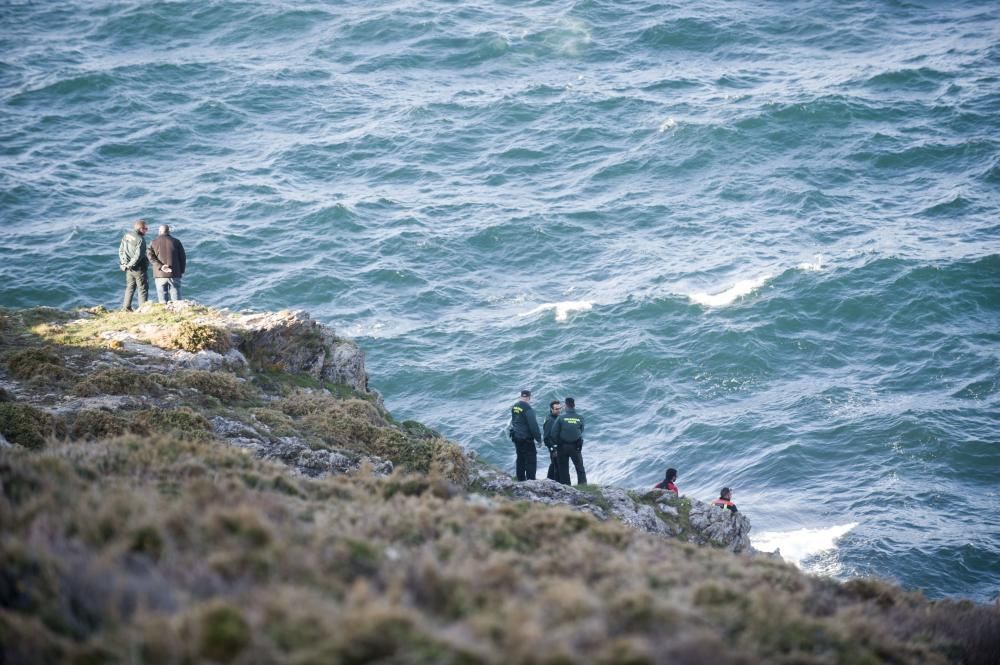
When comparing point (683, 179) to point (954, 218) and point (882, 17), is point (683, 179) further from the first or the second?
point (882, 17)

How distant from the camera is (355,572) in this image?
9328 mm

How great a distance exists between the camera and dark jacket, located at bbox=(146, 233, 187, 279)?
78.2ft

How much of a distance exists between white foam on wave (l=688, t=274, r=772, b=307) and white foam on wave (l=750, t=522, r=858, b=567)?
14765 millimetres

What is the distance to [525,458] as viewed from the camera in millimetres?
21641

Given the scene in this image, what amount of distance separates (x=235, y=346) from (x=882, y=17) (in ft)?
204

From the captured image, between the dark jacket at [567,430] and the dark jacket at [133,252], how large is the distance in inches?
455

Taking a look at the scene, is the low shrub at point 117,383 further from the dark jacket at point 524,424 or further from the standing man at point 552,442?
the standing man at point 552,442

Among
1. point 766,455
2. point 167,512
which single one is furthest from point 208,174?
point 167,512

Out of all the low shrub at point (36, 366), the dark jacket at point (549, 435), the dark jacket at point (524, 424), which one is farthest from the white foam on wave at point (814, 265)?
the low shrub at point (36, 366)

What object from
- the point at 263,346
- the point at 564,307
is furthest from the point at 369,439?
the point at 564,307

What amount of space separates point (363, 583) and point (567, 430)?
13234 millimetres

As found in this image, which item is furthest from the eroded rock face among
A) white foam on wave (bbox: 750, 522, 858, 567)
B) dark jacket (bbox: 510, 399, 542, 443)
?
white foam on wave (bbox: 750, 522, 858, 567)

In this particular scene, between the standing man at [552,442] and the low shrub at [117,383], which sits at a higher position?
the low shrub at [117,383]

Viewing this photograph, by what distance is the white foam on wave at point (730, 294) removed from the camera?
40.3 m
